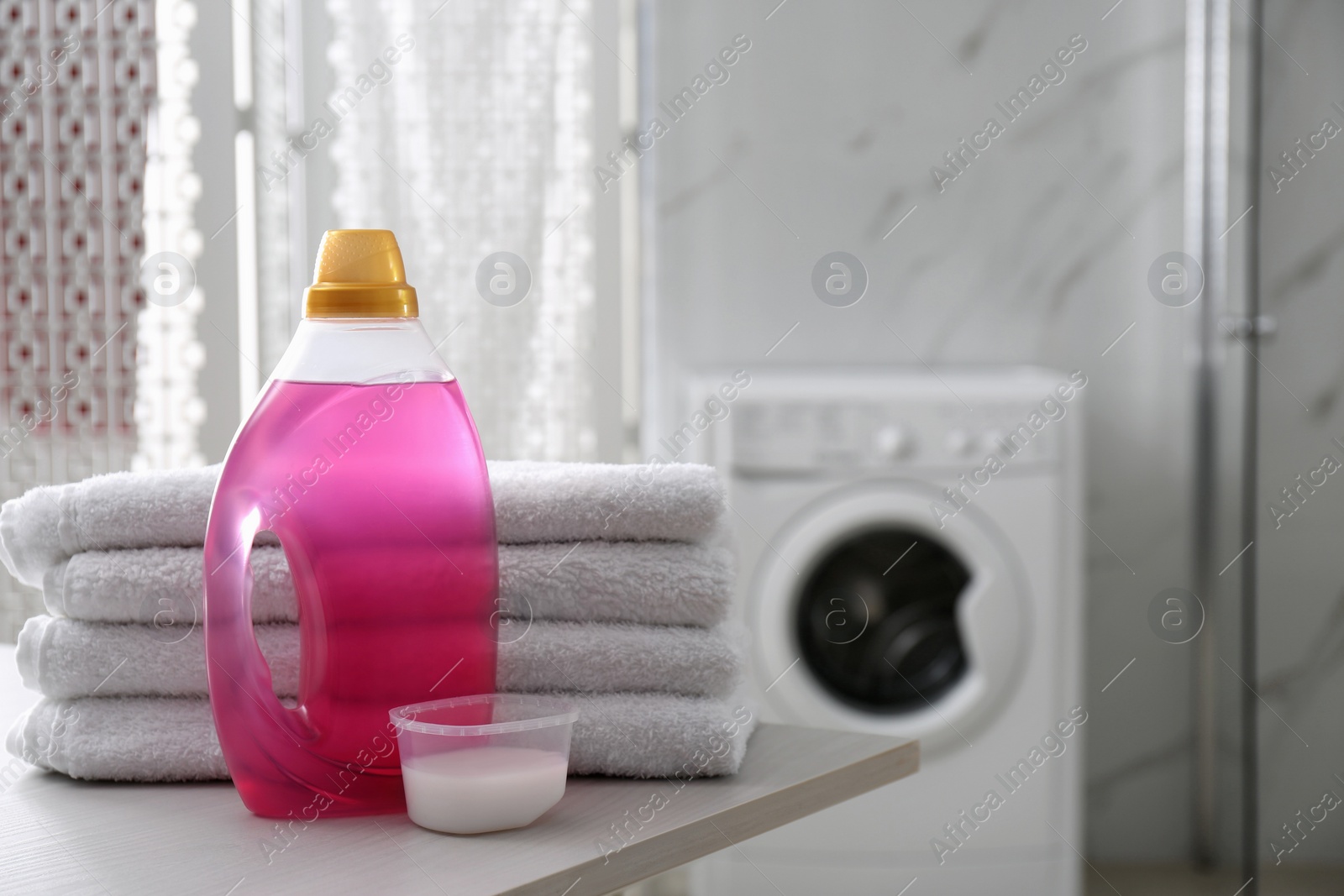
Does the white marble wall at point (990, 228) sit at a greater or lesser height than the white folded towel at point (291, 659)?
greater

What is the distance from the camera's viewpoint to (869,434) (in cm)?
168

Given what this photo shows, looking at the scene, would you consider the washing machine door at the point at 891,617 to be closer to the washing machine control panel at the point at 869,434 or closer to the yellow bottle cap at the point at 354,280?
the washing machine control panel at the point at 869,434

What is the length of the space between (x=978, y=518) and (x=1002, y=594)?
113 millimetres

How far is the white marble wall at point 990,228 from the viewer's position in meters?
2.13

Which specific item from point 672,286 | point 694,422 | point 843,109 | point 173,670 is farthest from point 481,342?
point 173,670

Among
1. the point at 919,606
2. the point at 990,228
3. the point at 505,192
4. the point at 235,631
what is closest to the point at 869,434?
the point at 919,606

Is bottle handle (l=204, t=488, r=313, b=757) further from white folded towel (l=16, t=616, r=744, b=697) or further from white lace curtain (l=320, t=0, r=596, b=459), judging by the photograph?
white lace curtain (l=320, t=0, r=596, b=459)

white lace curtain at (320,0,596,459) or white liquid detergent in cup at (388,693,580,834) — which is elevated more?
white lace curtain at (320,0,596,459)

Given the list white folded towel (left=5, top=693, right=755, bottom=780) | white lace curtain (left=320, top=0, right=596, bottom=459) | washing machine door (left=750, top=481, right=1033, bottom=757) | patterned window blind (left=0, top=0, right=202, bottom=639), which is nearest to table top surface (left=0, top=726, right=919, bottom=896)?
white folded towel (left=5, top=693, right=755, bottom=780)

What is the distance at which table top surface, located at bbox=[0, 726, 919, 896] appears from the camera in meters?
0.36

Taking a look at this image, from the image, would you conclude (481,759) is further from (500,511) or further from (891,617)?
(891,617)

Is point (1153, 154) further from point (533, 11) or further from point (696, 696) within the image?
point (696, 696)

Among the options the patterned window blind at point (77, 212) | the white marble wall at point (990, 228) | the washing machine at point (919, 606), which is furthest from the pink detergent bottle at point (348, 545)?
the white marble wall at point (990, 228)

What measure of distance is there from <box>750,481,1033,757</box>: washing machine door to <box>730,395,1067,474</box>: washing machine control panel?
5 centimetres
